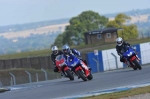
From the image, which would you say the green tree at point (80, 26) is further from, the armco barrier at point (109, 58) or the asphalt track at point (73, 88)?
the asphalt track at point (73, 88)

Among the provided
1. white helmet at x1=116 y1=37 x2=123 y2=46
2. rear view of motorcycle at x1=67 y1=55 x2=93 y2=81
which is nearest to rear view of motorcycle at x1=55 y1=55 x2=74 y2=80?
rear view of motorcycle at x1=67 y1=55 x2=93 y2=81

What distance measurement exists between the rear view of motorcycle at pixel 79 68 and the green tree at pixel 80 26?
94315mm

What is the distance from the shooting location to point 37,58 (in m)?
65.1

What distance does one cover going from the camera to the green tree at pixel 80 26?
119m

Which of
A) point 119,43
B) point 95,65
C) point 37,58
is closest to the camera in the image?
point 119,43

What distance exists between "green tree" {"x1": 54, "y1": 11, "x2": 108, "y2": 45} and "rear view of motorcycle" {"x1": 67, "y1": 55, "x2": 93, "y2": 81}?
94315 millimetres

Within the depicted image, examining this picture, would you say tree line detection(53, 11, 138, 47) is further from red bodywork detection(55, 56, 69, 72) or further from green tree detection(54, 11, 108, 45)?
red bodywork detection(55, 56, 69, 72)

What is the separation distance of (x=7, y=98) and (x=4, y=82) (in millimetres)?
22339

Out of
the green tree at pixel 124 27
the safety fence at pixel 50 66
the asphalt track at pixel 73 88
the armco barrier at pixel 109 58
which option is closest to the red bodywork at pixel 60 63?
the asphalt track at pixel 73 88

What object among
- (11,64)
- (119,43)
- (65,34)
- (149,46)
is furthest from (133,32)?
(119,43)

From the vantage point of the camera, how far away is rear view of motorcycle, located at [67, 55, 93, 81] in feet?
74.1

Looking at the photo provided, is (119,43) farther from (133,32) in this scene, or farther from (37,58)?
(133,32)

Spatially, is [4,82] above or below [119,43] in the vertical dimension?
below

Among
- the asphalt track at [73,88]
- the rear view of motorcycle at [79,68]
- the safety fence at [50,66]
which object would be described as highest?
the rear view of motorcycle at [79,68]
